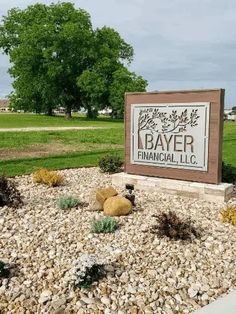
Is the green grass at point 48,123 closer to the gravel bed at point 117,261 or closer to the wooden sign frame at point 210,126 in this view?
the wooden sign frame at point 210,126

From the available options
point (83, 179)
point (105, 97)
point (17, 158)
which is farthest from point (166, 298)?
point (105, 97)

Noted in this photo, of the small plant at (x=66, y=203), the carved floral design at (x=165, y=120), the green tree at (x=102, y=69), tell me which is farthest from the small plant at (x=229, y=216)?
the green tree at (x=102, y=69)

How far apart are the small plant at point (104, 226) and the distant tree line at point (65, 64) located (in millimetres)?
41988

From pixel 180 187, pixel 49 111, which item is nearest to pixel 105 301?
pixel 180 187

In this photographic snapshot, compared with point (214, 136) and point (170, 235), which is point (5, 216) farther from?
point (214, 136)

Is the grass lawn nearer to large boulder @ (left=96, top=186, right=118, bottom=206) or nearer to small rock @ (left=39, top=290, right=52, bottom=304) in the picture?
large boulder @ (left=96, top=186, right=118, bottom=206)

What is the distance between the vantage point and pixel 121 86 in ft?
160

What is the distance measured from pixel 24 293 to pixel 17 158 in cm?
948

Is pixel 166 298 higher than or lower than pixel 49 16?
lower

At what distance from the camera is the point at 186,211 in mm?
7781

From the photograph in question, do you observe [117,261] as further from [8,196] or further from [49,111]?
[49,111]

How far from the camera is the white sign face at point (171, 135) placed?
28.6ft

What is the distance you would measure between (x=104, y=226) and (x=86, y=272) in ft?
5.44

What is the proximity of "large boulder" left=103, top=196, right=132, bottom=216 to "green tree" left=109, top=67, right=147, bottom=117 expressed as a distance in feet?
138
